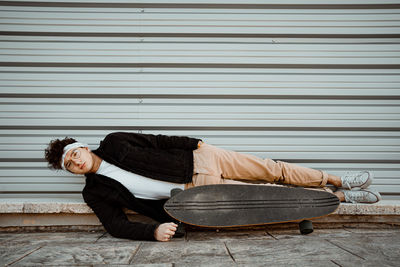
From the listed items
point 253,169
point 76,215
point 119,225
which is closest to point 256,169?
point 253,169

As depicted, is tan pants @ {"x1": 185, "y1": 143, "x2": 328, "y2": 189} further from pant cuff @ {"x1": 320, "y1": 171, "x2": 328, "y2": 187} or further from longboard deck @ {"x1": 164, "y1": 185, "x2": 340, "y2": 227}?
longboard deck @ {"x1": 164, "y1": 185, "x2": 340, "y2": 227}

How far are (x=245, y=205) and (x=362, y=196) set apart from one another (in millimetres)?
1373

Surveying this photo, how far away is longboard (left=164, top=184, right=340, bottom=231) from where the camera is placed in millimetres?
2256

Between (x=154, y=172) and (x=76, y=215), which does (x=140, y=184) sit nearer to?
(x=154, y=172)

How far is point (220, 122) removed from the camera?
2920 mm

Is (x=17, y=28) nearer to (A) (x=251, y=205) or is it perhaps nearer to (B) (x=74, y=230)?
(B) (x=74, y=230)

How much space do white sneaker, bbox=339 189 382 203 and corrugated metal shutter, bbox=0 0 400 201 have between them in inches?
12.8

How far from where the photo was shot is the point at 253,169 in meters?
2.68

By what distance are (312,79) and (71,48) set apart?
2.91 metres

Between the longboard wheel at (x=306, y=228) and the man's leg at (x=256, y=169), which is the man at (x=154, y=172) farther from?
the longboard wheel at (x=306, y=228)

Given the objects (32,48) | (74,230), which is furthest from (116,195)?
(32,48)

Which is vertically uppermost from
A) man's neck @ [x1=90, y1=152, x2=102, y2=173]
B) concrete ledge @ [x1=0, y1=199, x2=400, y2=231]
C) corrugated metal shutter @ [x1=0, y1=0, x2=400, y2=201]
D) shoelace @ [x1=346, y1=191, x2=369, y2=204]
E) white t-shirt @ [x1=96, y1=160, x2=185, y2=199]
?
corrugated metal shutter @ [x1=0, y1=0, x2=400, y2=201]

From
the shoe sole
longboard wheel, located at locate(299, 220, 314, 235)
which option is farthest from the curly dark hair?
the shoe sole

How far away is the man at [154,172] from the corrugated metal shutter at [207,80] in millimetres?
277
